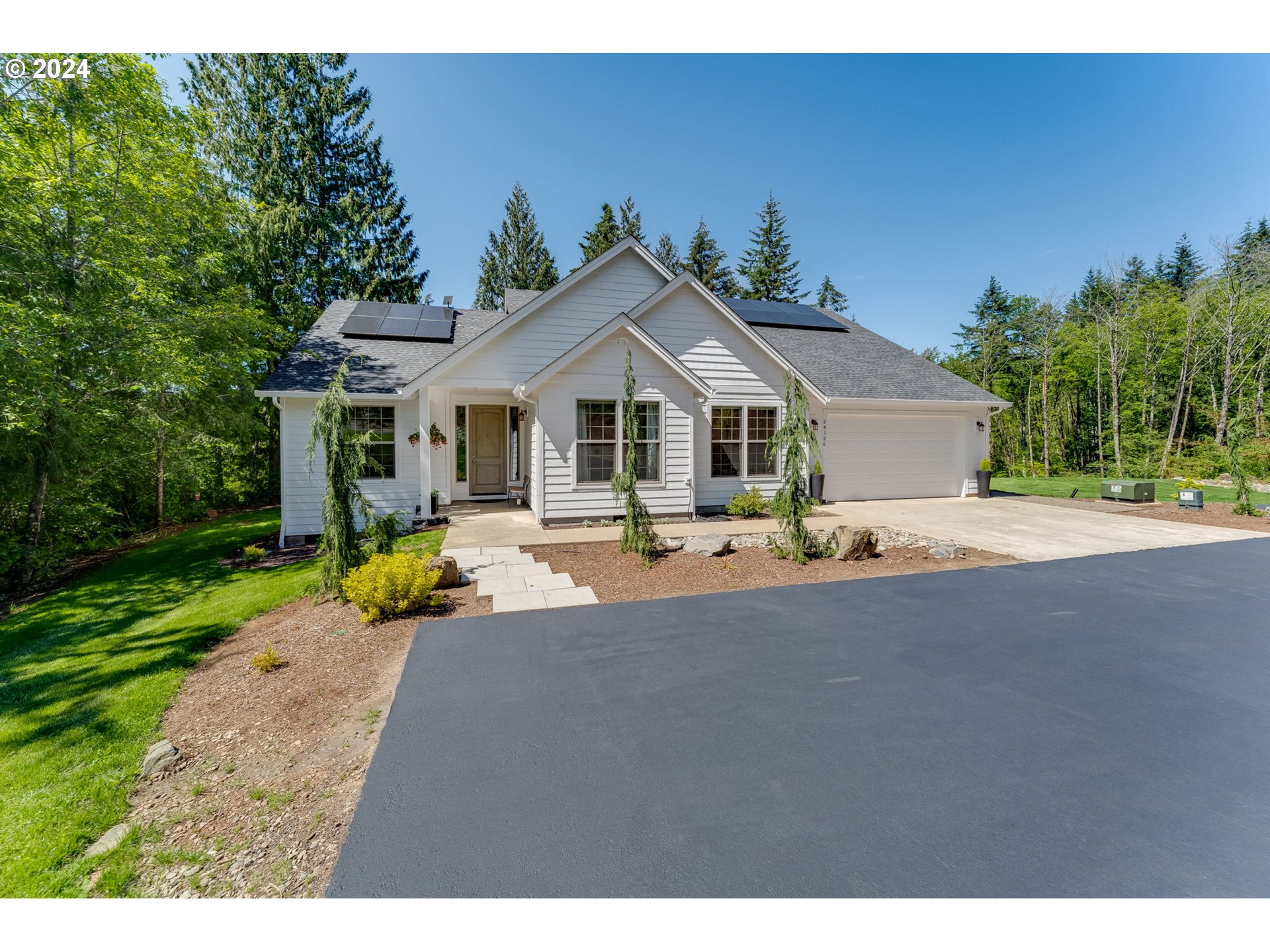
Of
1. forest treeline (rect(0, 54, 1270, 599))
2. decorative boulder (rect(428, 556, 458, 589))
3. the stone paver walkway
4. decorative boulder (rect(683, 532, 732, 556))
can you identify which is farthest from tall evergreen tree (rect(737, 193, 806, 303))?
decorative boulder (rect(428, 556, 458, 589))

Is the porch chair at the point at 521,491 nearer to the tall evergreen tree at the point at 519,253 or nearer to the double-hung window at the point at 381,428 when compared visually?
the double-hung window at the point at 381,428

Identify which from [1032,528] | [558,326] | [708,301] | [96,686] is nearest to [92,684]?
[96,686]

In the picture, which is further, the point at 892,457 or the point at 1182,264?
the point at 1182,264

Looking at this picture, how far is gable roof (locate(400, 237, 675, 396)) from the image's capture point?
1027 cm

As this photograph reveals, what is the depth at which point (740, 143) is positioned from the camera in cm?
1261

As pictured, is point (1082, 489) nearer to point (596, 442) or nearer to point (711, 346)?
point (711, 346)

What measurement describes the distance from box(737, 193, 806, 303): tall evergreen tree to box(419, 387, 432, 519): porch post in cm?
2827

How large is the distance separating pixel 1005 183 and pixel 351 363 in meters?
19.9

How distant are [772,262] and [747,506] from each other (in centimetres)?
2819

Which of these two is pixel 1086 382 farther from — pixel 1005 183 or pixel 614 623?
pixel 614 623

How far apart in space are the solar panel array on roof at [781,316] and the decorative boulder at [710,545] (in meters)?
10.3

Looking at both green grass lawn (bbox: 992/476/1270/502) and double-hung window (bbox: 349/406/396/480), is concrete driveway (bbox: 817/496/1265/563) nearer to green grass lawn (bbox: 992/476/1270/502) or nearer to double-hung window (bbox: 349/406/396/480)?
green grass lawn (bbox: 992/476/1270/502)

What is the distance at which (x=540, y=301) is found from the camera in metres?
11.3
